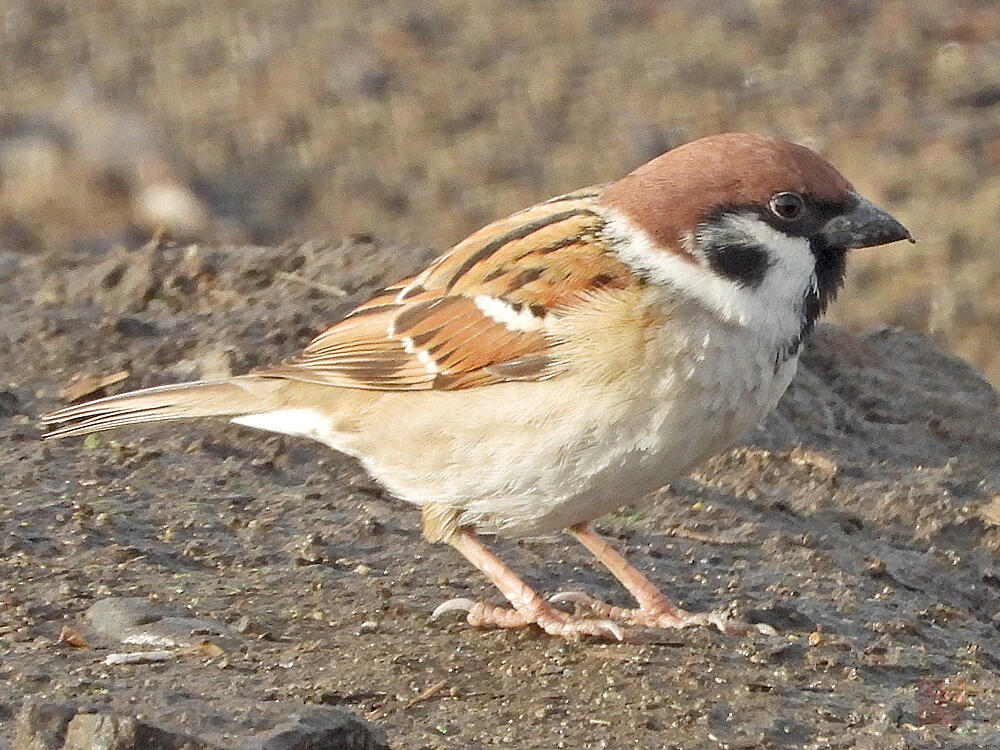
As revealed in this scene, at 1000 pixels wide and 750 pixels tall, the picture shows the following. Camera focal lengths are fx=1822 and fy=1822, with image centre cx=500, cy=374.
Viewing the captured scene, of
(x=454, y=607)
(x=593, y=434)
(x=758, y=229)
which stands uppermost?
(x=758, y=229)

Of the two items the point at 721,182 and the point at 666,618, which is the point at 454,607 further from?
the point at 721,182

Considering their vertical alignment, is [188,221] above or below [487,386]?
below

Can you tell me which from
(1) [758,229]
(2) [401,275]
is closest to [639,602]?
(1) [758,229]

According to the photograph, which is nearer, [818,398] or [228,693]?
[228,693]

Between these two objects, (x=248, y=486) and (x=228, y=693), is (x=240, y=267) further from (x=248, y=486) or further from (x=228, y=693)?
(x=228, y=693)

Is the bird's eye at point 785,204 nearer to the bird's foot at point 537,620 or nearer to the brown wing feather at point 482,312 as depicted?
the brown wing feather at point 482,312

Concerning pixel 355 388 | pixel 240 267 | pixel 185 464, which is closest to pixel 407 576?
pixel 355 388

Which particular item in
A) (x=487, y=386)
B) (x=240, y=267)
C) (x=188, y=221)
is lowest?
(x=188, y=221)
